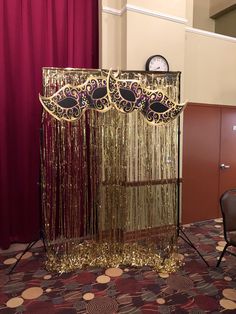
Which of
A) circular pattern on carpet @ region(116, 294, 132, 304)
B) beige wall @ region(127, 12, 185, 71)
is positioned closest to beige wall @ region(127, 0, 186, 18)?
beige wall @ region(127, 12, 185, 71)

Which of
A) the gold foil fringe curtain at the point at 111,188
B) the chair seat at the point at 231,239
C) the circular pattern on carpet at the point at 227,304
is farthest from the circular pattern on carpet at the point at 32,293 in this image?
the chair seat at the point at 231,239

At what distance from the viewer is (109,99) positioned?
260 centimetres

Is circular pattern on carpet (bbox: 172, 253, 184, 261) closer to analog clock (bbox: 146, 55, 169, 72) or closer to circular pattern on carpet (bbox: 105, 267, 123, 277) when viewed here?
circular pattern on carpet (bbox: 105, 267, 123, 277)

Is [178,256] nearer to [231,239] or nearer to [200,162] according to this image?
[231,239]

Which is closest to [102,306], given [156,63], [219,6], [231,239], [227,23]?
[231,239]

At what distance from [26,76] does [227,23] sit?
15.0ft

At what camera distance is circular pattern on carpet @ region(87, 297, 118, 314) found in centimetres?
212

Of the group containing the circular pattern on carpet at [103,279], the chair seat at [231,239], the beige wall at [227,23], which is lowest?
the circular pattern on carpet at [103,279]

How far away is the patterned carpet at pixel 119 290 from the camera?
217cm

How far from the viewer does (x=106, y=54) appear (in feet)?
10.8

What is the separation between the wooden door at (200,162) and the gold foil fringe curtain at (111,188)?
110 cm

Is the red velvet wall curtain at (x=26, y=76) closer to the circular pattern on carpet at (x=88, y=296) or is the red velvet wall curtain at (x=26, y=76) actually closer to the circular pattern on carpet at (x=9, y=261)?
the circular pattern on carpet at (x=9, y=261)

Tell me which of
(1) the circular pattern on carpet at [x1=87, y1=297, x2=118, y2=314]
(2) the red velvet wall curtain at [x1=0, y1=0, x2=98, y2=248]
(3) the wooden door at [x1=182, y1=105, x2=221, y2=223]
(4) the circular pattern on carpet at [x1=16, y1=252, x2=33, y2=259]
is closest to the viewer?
(1) the circular pattern on carpet at [x1=87, y1=297, x2=118, y2=314]

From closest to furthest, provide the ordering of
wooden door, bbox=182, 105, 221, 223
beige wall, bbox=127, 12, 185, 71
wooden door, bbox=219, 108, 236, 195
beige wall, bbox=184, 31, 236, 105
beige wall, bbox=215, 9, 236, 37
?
beige wall, bbox=127, 12, 185, 71 → beige wall, bbox=184, 31, 236, 105 → wooden door, bbox=182, 105, 221, 223 → wooden door, bbox=219, 108, 236, 195 → beige wall, bbox=215, 9, 236, 37
